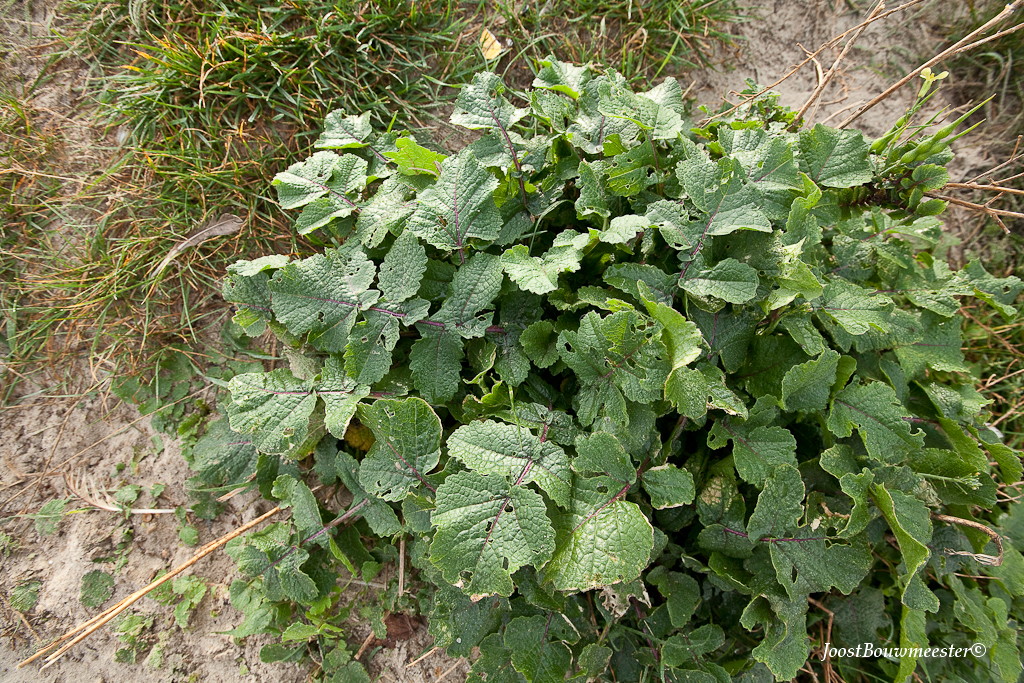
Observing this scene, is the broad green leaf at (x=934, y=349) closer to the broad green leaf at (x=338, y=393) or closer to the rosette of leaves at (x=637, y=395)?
the rosette of leaves at (x=637, y=395)

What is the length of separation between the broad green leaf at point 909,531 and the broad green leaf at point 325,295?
1603mm

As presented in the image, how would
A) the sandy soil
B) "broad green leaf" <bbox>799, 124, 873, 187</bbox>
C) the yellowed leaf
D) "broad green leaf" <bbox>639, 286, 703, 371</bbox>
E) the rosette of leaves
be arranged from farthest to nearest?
the yellowed leaf
the sandy soil
"broad green leaf" <bbox>799, 124, 873, 187</bbox>
the rosette of leaves
"broad green leaf" <bbox>639, 286, 703, 371</bbox>

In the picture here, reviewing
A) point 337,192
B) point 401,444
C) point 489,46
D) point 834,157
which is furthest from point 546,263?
point 489,46

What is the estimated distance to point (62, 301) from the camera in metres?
2.59

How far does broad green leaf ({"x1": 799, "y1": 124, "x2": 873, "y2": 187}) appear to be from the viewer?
1952 mm

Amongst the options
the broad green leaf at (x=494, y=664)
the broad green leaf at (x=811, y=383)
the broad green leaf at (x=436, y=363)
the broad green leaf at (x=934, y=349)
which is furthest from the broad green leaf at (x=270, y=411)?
the broad green leaf at (x=934, y=349)

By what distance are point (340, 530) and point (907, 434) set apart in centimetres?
190

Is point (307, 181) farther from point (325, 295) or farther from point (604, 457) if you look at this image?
point (604, 457)

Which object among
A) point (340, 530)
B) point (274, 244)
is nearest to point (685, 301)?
point (340, 530)

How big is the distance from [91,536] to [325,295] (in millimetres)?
1556

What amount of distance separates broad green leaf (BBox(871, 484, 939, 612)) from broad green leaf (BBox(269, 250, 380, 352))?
160 centimetres

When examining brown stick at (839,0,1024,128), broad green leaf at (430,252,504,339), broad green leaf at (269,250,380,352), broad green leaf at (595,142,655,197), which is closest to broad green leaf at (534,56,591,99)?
broad green leaf at (595,142,655,197)

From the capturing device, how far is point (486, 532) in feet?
5.35

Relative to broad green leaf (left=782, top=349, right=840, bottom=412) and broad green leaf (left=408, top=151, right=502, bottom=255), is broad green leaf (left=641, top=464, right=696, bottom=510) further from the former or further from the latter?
broad green leaf (left=408, top=151, right=502, bottom=255)
